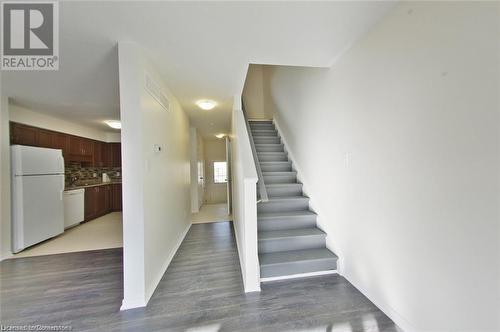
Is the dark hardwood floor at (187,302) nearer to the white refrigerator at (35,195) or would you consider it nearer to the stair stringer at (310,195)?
the stair stringer at (310,195)

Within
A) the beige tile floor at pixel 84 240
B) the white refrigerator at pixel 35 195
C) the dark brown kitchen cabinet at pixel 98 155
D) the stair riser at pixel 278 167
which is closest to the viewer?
the white refrigerator at pixel 35 195

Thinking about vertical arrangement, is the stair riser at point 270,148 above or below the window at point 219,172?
above

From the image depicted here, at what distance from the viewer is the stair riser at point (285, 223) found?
2592mm

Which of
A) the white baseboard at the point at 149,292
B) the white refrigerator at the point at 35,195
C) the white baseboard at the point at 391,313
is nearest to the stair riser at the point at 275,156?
the white baseboard at the point at 149,292

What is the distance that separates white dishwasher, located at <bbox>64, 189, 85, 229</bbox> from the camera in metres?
4.22

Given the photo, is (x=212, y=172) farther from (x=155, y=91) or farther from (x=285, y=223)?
(x=155, y=91)

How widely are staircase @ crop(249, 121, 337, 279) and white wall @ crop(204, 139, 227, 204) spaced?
4.74m

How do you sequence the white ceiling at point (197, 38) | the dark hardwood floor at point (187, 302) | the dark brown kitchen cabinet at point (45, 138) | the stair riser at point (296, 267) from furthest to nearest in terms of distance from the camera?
the dark brown kitchen cabinet at point (45, 138) → the stair riser at point (296, 267) → the dark hardwood floor at point (187, 302) → the white ceiling at point (197, 38)

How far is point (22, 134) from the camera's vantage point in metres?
3.39

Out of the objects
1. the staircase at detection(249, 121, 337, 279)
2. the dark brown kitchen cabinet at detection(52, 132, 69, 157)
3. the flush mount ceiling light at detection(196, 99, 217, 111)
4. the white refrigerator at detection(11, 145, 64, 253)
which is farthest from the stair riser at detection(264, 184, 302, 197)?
the dark brown kitchen cabinet at detection(52, 132, 69, 157)

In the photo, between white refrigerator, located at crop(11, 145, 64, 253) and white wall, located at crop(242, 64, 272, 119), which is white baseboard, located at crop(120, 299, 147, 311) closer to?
white refrigerator, located at crop(11, 145, 64, 253)

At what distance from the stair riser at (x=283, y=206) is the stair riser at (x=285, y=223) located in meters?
0.26

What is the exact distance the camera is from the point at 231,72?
238 centimetres

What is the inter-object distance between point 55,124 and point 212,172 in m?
4.91
